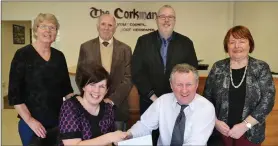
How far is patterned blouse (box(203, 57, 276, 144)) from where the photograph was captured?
2031mm

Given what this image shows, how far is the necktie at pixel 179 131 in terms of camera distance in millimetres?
1778

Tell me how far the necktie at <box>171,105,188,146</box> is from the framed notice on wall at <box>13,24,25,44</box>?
180 inches

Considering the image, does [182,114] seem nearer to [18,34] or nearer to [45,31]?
[45,31]

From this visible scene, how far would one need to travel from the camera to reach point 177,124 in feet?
5.90

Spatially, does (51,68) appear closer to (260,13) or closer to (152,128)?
(152,128)

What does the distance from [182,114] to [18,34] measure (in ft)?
17.8

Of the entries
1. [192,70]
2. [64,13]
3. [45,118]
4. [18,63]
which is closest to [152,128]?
[192,70]

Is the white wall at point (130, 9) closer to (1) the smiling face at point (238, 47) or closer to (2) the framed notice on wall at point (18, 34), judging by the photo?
(2) the framed notice on wall at point (18, 34)

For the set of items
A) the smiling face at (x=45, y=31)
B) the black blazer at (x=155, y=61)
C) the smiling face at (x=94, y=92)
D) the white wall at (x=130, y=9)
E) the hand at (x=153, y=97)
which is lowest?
the hand at (x=153, y=97)

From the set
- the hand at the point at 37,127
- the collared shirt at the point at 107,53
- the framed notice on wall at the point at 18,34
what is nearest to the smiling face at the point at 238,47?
the collared shirt at the point at 107,53

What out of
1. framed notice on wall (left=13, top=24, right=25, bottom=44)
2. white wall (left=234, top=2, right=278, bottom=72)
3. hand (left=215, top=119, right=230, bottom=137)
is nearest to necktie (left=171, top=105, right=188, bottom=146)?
hand (left=215, top=119, right=230, bottom=137)

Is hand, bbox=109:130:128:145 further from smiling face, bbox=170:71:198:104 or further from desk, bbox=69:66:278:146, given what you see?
desk, bbox=69:66:278:146

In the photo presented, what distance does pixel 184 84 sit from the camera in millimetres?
1750

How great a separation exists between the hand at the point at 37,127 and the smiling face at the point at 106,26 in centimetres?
92
